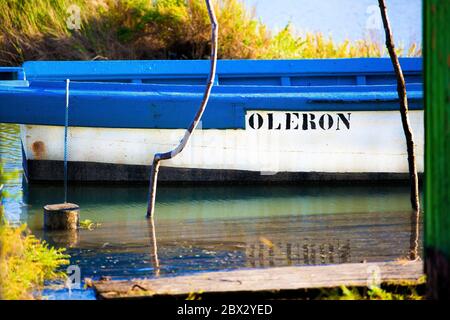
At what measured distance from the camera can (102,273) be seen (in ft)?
18.2

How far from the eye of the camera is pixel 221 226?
7.23 metres

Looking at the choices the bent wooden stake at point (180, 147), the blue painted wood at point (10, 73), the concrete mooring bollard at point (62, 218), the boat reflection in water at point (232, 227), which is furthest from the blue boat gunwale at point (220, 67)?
the concrete mooring bollard at point (62, 218)

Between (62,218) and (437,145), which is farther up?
(437,145)

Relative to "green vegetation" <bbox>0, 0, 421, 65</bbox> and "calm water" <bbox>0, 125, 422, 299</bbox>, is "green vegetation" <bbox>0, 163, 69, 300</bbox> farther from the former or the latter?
"green vegetation" <bbox>0, 0, 421, 65</bbox>

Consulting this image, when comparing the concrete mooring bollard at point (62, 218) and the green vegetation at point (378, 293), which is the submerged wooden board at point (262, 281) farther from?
the concrete mooring bollard at point (62, 218)

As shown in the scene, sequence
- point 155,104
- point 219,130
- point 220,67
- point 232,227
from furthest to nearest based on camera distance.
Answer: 1. point 220,67
2. point 219,130
3. point 155,104
4. point 232,227

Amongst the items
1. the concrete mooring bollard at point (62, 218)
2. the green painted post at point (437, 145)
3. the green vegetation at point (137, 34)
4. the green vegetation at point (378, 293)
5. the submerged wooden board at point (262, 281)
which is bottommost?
the green vegetation at point (378, 293)

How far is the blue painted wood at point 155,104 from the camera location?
29.0ft

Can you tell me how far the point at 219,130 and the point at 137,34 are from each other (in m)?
5.16

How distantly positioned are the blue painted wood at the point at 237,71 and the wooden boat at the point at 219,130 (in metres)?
1.69

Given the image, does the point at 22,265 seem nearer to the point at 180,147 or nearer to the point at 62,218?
the point at 62,218

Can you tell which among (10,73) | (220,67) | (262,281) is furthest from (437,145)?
(10,73)

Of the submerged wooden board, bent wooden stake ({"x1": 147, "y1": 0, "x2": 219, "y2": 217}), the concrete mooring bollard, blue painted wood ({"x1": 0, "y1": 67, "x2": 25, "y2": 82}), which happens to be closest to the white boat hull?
bent wooden stake ({"x1": 147, "y1": 0, "x2": 219, "y2": 217})
